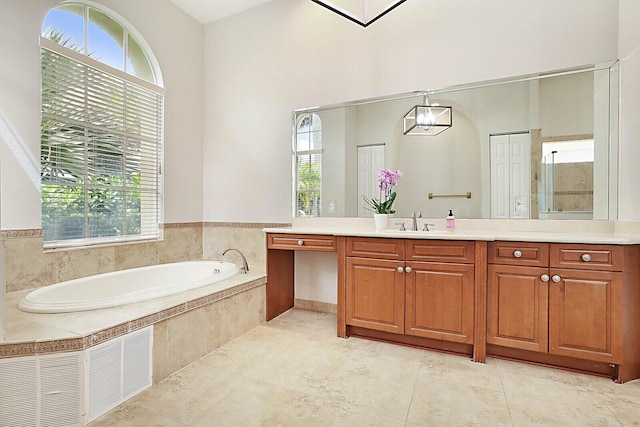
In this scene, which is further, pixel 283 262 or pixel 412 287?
pixel 283 262

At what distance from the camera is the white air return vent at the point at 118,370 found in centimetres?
153

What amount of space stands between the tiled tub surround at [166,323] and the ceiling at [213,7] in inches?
113

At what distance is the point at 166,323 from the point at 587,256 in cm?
255

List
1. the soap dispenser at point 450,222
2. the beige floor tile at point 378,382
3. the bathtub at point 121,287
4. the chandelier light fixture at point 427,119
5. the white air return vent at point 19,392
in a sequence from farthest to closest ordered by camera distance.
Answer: the chandelier light fixture at point 427,119
the soap dispenser at point 450,222
the bathtub at point 121,287
the beige floor tile at point 378,382
the white air return vent at point 19,392

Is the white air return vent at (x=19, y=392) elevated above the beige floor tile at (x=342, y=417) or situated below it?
above

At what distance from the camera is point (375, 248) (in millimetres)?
2408

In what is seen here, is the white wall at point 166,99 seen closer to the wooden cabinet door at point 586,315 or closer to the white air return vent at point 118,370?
the white air return vent at point 118,370

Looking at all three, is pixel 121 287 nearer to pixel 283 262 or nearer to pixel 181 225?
pixel 181 225

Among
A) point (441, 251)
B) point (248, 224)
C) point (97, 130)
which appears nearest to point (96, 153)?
point (97, 130)

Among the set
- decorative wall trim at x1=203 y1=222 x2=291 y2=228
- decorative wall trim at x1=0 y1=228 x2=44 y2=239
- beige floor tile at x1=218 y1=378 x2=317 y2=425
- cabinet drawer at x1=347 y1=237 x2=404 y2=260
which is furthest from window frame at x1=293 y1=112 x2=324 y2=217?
decorative wall trim at x1=0 y1=228 x2=44 y2=239

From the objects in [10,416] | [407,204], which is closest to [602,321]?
[407,204]

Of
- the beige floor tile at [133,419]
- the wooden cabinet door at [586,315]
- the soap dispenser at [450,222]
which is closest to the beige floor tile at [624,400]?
the wooden cabinet door at [586,315]

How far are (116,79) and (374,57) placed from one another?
7.67 ft

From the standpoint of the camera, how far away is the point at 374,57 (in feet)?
9.58
